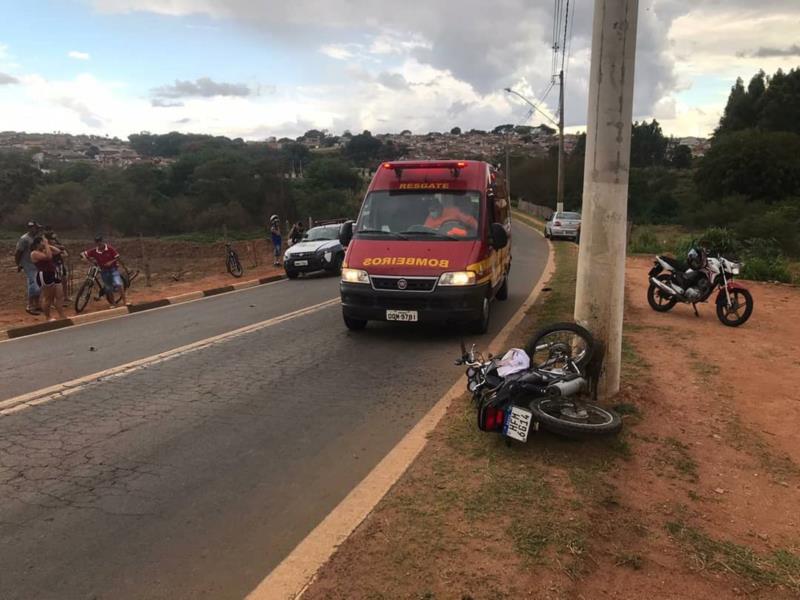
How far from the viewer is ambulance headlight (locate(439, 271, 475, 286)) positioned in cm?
794

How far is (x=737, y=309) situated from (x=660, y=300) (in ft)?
4.70

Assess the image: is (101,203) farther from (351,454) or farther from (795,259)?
(351,454)

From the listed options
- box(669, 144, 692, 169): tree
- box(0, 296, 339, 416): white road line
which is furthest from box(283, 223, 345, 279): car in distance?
box(669, 144, 692, 169): tree

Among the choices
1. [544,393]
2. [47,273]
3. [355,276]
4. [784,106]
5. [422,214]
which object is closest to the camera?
[544,393]

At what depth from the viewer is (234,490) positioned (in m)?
4.08

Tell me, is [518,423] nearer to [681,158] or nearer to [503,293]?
[503,293]

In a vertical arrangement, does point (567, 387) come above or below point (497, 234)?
below

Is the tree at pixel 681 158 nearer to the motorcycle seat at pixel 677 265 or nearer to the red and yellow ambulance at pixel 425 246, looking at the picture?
the motorcycle seat at pixel 677 265

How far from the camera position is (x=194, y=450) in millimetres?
4746

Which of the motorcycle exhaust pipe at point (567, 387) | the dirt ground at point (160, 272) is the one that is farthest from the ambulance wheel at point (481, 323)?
the dirt ground at point (160, 272)

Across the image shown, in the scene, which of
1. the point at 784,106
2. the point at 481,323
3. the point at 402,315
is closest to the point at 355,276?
the point at 402,315

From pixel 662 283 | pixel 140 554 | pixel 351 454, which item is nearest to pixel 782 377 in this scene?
pixel 662 283

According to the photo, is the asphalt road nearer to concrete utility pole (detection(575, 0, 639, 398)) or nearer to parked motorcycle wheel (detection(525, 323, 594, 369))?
parked motorcycle wheel (detection(525, 323, 594, 369))

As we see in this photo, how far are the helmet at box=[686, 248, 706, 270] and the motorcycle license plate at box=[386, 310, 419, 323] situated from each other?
16.8ft
